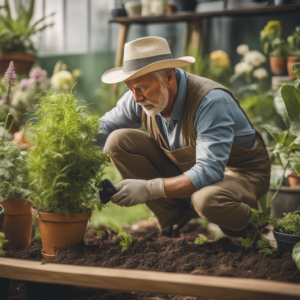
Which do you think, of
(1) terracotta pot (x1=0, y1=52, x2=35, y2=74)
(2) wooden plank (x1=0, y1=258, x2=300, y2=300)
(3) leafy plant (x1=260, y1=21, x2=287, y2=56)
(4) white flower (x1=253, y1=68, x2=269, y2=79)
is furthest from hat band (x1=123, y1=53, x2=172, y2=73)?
(1) terracotta pot (x1=0, y1=52, x2=35, y2=74)

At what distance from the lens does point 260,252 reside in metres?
1.73

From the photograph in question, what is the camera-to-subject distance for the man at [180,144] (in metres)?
1.71

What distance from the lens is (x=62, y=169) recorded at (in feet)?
4.74

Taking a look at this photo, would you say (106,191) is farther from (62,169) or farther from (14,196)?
(14,196)

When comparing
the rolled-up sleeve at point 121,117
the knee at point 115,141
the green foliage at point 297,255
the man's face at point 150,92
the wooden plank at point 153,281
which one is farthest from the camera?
the rolled-up sleeve at point 121,117

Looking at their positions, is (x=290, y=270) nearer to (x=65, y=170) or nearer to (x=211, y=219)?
(x=211, y=219)

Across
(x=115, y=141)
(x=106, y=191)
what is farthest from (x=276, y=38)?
(x=106, y=191)

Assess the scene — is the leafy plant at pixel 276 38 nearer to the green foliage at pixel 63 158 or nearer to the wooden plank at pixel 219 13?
the wooden plank at pixel 219 13

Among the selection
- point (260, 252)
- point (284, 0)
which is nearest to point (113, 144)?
point (260, 252)

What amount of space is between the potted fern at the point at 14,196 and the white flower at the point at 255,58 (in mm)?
2516

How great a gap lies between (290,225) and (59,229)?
1104mm

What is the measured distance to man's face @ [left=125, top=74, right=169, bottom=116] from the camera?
1.82 m

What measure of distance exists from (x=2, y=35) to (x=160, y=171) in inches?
105

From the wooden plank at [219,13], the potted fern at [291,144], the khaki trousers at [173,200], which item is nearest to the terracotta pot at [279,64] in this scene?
the wooden plank at [219,13]
